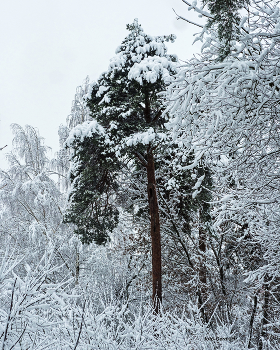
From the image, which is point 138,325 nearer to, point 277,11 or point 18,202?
point 277,11

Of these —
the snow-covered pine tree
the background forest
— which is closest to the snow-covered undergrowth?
the background forest

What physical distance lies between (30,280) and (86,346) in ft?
4.05

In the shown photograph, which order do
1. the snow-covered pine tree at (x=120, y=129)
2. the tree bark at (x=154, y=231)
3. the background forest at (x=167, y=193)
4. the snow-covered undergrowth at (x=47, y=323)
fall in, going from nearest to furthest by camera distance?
the snow-covered undergrowth at (x=47, y=323) < the background forest at (x=167, y=193) < the snow-covered pine tree at (x=120, y=129) < the tree bark at (x=154, y=231)

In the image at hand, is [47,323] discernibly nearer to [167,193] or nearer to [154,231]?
[154,231]

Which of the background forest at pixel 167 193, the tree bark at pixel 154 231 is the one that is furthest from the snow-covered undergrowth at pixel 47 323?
the tree bark at pixel 154 231

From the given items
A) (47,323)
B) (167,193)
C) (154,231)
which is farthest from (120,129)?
(47,323)

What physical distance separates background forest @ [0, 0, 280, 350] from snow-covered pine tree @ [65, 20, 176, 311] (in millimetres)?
40

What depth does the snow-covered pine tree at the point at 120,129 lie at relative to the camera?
7.31 metres

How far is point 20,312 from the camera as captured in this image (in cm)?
293

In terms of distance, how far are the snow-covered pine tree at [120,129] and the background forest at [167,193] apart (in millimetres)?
40

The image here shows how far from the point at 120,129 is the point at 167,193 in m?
4.08

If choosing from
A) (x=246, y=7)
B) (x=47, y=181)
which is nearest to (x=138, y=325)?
(x=246, y=7)

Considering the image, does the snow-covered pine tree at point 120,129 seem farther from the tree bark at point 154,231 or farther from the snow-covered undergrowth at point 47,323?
the snow-covered undergrowth at point 47,323

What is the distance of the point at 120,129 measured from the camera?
7613 millimetres
